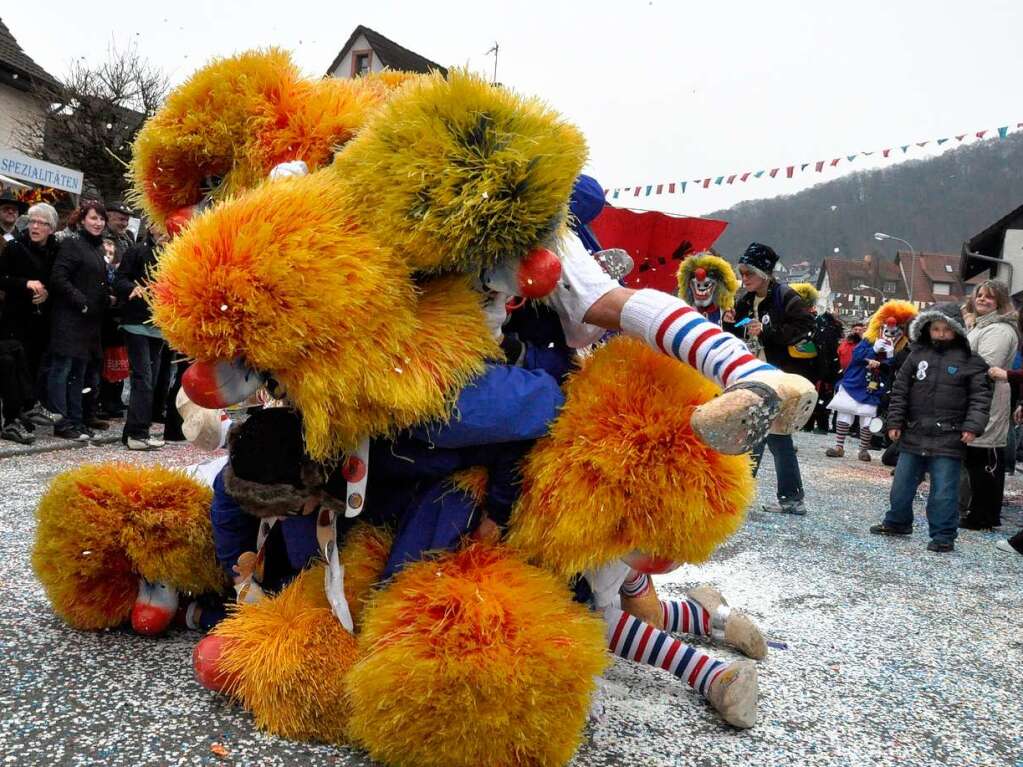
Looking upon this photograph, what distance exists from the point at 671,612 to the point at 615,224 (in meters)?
1.22

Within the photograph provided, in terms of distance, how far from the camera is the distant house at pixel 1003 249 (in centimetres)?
2183

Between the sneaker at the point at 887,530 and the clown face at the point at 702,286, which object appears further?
the clown face at the point at 702,286

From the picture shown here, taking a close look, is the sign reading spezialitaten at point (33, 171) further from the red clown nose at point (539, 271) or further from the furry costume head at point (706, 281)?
the red clown nose at point (539, 271)

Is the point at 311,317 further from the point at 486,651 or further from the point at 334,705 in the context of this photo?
the point at 334,705

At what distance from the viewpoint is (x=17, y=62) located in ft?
53.3

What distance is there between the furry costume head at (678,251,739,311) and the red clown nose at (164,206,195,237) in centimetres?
376

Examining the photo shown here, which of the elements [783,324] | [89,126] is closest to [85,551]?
[783,324]

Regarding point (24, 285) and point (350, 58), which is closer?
point (24, 285)

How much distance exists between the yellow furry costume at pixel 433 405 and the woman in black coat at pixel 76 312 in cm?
398

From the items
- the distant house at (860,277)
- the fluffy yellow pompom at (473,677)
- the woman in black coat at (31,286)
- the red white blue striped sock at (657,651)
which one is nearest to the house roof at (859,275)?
the distant house at (860,277)

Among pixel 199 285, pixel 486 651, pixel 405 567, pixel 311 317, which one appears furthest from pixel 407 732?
pixel 199 285

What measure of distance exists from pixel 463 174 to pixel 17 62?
1869 centimetres

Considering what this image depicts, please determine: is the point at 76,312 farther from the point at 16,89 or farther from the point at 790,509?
the point at 16,89

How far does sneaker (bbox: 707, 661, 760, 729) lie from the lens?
183 cm
